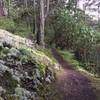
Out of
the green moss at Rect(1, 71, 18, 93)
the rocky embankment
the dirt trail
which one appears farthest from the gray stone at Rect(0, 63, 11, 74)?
the dirt trail

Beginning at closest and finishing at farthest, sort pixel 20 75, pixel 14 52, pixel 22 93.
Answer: pixel 22 93, pixel 20 75, pixel 14 52

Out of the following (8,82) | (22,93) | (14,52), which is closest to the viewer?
(22,93)

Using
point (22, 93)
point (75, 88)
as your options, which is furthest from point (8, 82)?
point (75, 88)

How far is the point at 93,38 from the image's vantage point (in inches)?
872

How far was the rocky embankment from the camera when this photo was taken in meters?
7.38

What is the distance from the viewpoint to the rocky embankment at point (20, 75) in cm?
738

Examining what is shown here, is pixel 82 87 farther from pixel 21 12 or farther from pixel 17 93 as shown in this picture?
pixel 21 12

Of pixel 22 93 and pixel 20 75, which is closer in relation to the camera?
pixel 22 93

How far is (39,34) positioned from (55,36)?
24.8 feet

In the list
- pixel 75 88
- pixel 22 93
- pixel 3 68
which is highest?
pixel 3 68

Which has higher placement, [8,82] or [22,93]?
[8,82]

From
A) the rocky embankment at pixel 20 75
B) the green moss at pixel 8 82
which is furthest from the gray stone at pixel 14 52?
the green moss at pixel 8 82

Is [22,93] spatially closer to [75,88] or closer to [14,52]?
[14,52]

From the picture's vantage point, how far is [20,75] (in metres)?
8.28
